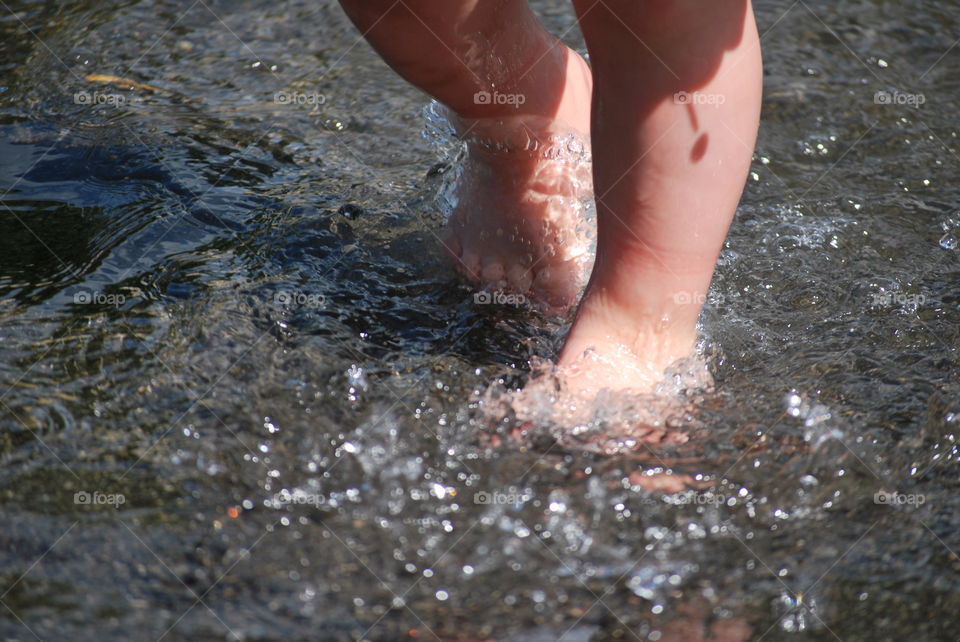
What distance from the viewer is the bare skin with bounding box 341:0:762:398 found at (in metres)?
1.26

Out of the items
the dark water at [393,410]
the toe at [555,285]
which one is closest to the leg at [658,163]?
the dark water at [393,410]

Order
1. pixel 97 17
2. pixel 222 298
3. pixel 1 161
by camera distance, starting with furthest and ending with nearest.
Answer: pixel 97 17 → pixel 1 161 → pixel 222 298

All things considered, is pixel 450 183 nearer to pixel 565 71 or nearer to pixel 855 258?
pixel 565 71

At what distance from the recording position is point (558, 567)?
116 centimetres

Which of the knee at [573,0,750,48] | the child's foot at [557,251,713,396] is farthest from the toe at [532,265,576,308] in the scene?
the knee at [573,0,750,48]

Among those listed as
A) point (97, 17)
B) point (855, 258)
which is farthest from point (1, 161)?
point (855, 258)

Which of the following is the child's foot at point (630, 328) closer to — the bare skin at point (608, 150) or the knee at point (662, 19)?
the bare skin at point (608, 150)

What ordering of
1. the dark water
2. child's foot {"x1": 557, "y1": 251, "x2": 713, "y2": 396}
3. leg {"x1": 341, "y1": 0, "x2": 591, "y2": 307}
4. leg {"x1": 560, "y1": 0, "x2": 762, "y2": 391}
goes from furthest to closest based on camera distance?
leg {"x1": 341, "y1": 0, "x2": 591, "y2": 307} < child's foot {"x1": 557, "y1": 251, "x2": 713, "y2": 396} < leg {"x1": 560, "y1": 0, "x2": 762, "y2": 391} < the dark water

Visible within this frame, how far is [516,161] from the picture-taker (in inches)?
66.0

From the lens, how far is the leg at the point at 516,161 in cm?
161

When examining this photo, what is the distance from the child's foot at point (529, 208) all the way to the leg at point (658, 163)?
273 mm

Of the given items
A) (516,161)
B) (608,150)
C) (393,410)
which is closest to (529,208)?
(516,161)

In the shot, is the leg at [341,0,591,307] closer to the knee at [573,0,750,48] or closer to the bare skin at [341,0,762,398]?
the bare skin at [341,0,762,398]

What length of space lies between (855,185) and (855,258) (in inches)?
12.4
